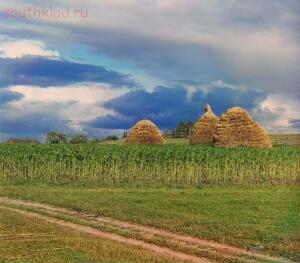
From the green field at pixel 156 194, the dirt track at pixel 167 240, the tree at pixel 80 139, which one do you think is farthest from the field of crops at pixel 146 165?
the tree at pixel 80 139

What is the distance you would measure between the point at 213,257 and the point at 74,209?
26.8 feet

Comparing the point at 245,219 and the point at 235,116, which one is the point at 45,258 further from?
the point at 235,116

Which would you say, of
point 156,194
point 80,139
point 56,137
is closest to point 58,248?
point 156,194

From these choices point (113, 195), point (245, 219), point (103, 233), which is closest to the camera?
point (103, 233)

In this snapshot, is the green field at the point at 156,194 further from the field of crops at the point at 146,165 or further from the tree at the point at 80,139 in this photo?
the tree at the point at 80,139

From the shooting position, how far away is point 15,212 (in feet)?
54.6

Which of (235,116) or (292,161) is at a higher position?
(235,116)

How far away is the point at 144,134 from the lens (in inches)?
2069

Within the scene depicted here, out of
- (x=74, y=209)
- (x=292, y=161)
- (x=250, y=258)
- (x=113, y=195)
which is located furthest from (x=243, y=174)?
(x=250, y=258)

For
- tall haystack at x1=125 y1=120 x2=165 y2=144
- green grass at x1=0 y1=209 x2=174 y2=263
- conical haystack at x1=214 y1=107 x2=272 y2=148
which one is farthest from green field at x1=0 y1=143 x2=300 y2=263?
tall haystack at x1=125 y1=120 x2=165 y2=144

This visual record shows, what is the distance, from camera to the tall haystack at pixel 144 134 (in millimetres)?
52081

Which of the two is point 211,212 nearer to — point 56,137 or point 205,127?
point 205,127

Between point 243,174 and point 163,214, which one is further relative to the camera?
point 243,174

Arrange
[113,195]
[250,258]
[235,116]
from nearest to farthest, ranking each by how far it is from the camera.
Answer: [250,258] → [113,195] → [235,116]
